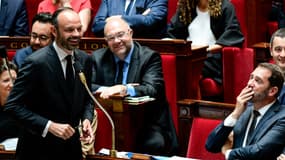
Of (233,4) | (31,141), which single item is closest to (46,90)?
(31,141)

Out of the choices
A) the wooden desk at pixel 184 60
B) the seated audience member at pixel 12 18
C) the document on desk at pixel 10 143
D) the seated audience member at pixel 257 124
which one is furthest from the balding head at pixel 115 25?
the seated audience member at pixel 12 18

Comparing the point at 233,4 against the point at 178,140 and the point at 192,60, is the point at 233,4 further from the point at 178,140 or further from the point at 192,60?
the point at 178,140

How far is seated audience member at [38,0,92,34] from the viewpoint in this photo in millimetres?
1855

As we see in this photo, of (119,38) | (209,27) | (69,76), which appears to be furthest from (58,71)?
(209,27)

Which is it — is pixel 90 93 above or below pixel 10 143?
above

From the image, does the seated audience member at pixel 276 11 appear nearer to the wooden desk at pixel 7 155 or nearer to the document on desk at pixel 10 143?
the document on desk at pixel 10 143

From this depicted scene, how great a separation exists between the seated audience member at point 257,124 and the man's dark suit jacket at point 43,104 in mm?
260

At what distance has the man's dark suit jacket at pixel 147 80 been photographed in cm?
136

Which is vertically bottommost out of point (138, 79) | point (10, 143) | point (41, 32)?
point (10, 143)

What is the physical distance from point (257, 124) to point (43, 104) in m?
0.37

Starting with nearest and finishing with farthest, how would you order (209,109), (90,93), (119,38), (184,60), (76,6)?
(90,93)
(209,109)
(119,38)
(184,60)
(76,6)

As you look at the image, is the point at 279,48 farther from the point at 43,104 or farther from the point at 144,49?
the point at 43,104

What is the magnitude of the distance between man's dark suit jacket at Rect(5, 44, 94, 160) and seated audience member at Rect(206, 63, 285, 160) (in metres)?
0.26

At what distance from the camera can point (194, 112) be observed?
1.27m
